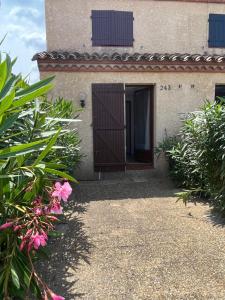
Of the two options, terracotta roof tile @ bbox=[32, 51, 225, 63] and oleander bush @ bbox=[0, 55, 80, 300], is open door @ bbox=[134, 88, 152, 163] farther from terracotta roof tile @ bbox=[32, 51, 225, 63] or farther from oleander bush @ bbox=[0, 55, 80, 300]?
oleander bush @ bbox=[0, 55, 80, 300]

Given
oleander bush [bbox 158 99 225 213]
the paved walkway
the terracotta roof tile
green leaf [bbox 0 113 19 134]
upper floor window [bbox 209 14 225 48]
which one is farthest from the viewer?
upper floor window [bbox 209 14 225 48]

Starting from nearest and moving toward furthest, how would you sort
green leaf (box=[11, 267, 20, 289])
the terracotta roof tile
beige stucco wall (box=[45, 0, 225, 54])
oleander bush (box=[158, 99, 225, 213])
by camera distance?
1. green leaf (box=[11, 267, 20, 289])
2. oleander bush (box=[158, 99, 225, 213])
3. the terracotta roof tile
4. beige stucco wall (box=[45, 0, 225, 54])

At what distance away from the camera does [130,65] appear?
8.41 meters

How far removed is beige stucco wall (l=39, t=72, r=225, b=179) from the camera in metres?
8.48

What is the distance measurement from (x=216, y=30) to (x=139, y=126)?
414 centimetres

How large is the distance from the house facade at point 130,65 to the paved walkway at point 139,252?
117 inches

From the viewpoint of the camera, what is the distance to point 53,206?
71.9 inches

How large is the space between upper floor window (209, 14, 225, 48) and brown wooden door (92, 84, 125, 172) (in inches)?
159

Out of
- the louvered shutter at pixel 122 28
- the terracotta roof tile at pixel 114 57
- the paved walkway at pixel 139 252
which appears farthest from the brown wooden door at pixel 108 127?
the paved walkway at pixel 139 252

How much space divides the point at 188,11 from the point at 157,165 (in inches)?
209

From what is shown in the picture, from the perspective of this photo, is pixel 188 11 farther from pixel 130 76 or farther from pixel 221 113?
pixel 221 113

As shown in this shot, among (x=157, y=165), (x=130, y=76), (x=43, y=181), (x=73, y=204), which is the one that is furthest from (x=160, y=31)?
(x=43, y=181)

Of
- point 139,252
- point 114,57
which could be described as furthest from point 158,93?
point 139,252

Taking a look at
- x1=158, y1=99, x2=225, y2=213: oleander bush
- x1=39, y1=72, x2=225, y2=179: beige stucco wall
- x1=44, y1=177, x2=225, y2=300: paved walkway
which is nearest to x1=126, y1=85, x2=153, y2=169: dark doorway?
x1=39, y1=72, x2=225, y2=179: beige stucco wall
